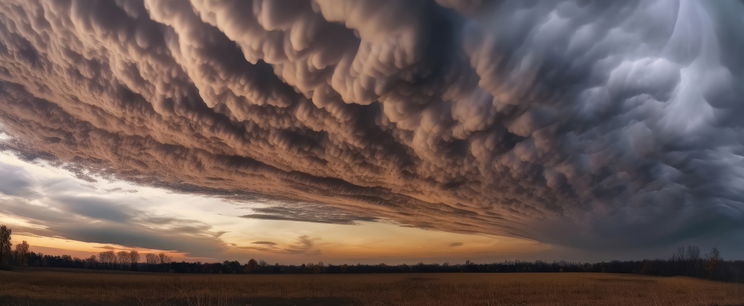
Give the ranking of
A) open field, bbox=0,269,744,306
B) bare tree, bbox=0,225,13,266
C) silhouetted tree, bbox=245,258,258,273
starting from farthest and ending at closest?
silhouetted tree, bbox=245,258,258,273, bare tree, bbox=0,225,13,266, open field, bbox=0,269,744,306

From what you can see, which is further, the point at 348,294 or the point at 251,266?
the point at 251,266

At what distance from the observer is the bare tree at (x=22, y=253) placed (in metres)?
126

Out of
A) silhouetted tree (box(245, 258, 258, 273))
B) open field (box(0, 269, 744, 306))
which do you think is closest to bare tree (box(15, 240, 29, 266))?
silhouetted tree (box(245, 258, 258, 273))

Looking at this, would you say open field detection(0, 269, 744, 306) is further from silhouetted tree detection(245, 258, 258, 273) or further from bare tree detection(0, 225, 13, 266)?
silhouetted tree detection(245, 258, 258, 273)

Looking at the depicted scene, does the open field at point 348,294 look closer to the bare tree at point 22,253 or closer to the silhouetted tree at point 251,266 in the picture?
the bare tree at point 22,253

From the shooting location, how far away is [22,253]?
446 ft

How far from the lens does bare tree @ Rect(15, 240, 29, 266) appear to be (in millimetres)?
125938

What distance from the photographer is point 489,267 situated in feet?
610

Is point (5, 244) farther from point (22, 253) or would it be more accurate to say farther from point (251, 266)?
point (251, 266)

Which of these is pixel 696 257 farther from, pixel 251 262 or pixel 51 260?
pixel 51 260

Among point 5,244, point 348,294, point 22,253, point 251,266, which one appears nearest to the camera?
point 348,294

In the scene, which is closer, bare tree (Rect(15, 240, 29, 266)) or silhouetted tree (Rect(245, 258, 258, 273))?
bare tree (Rect(15, 240, 29, 266))

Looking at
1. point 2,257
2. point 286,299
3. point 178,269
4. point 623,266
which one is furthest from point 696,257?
point 2,257

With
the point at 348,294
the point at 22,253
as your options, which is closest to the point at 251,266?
the point at 22,253
